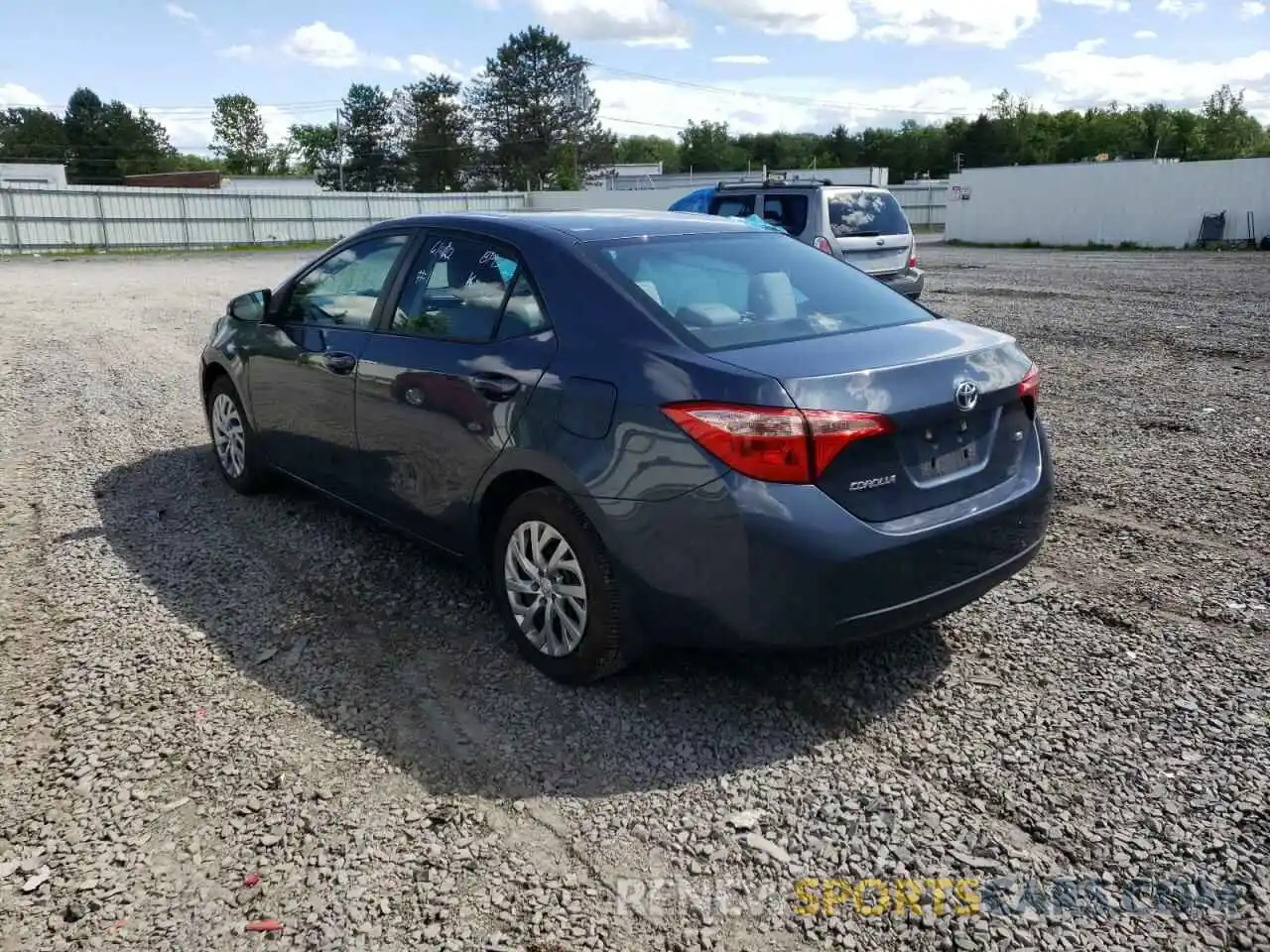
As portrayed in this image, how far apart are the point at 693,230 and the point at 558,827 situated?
97.0 inches

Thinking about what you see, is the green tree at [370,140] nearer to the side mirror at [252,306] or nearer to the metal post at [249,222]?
the metal post at [249,222]

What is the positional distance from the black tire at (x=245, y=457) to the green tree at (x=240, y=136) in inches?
4451

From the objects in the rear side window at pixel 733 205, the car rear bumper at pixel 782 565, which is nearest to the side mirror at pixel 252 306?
the car rear bumper at pixel 782 565

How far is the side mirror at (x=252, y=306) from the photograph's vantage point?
5.61 m

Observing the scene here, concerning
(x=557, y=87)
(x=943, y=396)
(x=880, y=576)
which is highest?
(x=557, y=87)

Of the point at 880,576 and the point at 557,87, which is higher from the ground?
the point at 557,87

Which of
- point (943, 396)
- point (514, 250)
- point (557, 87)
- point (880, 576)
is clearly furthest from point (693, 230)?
point (557, 87)

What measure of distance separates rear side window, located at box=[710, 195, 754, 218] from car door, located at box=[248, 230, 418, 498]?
8868mm

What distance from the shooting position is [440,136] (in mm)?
85750

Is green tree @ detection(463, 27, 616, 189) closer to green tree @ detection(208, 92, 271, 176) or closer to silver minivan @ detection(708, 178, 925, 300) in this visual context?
green tree @ detection(208, 92, 271, 176)

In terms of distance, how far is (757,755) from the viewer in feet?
11.1

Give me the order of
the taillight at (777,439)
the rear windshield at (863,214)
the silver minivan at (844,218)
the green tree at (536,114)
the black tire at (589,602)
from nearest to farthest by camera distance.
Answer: the taillight at (777,439)
the black tire at (589,602)
the silver minivan at (844,218)
the rear windshield at (863,214)
the green tree at (536,114)

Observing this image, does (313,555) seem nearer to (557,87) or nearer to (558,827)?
(558,827)

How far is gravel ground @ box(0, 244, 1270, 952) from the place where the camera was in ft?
8.86
